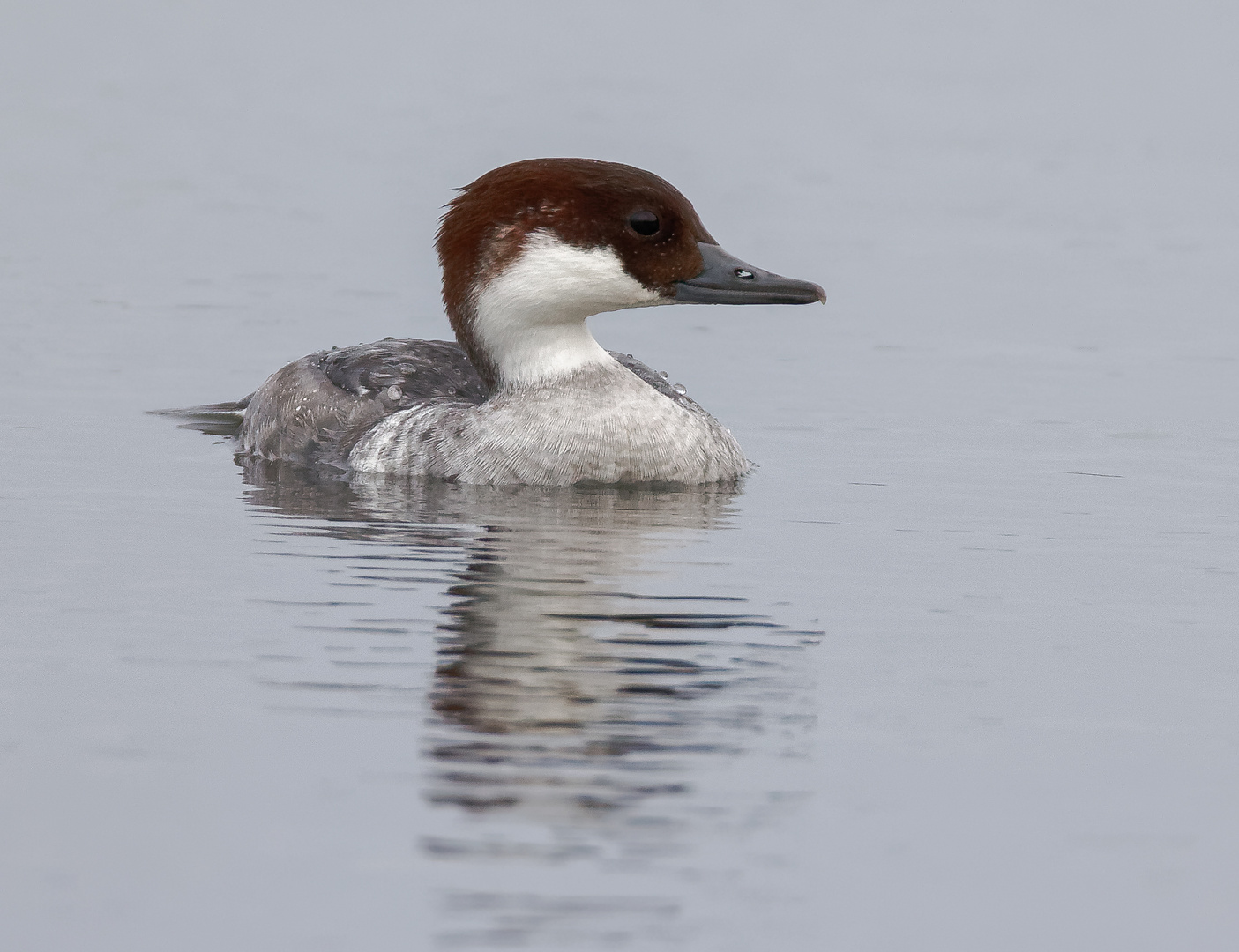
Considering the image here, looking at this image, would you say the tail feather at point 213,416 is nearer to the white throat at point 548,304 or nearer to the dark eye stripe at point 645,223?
the white throat at point 548,304

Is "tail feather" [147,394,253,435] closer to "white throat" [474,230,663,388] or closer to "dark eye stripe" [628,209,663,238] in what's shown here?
"white throat" [474,230,663,388]

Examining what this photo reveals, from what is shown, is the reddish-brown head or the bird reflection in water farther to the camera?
the reddish-brown head

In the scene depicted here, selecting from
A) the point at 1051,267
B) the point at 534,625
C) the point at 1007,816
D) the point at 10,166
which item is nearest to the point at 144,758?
the point at 534,625

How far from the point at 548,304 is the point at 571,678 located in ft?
13.2

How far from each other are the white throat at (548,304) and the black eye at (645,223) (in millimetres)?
164

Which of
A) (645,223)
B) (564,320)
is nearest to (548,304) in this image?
(564,320)

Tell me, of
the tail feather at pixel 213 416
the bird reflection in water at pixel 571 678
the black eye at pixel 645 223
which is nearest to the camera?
the bird reflection in water at pixel 571 678

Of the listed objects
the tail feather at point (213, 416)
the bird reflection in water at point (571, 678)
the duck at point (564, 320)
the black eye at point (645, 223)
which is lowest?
the bird reflection in water at point (571, 678)

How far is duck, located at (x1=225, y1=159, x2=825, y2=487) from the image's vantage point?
10523 mm

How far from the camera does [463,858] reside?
5430 millimetres

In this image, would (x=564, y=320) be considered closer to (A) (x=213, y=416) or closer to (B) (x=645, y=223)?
(B) (x=645, y=223)

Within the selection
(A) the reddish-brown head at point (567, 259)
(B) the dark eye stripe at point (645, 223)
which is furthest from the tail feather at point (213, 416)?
(B) the dark eye stripe at point (645, 223)

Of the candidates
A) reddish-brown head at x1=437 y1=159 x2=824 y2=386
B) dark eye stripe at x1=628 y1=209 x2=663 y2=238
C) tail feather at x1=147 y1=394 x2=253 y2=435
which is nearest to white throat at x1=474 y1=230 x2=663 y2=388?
reddish-brown head at x1=437 y1=159 x2=824 y2=386

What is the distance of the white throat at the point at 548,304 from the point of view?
10.6m
